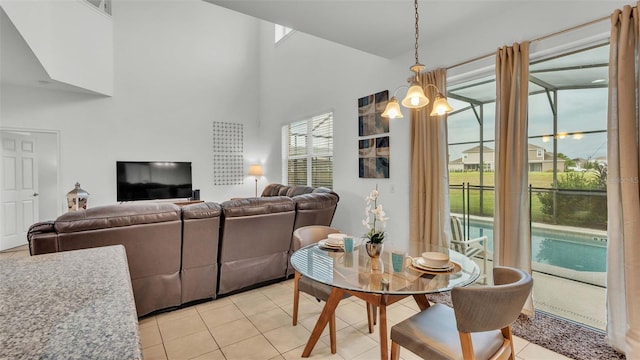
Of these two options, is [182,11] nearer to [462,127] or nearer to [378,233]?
[462,127]

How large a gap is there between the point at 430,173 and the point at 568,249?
5.06 feet

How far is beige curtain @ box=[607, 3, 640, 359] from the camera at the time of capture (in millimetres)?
1876

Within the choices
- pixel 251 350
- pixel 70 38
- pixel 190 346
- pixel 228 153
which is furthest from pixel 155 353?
pixel 228 153

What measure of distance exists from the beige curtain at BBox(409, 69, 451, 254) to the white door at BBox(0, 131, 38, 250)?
21.0 feet

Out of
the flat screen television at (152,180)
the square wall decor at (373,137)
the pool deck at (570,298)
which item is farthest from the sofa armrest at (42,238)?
the flat screen television at (152,180)

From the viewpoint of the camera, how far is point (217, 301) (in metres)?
2.91

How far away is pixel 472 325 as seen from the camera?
129 centimetres

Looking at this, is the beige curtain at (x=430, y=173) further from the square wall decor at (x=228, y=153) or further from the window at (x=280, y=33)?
the square wall decor at (x=228, y=153)

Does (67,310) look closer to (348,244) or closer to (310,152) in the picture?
(348,244)

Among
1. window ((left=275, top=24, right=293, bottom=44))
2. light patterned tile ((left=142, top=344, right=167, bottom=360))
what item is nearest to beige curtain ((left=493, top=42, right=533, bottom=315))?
light patterned tile ((left=142, top=344, right=167, bottom=360))

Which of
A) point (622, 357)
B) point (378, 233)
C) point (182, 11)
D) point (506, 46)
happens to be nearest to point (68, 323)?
point (378, 233)

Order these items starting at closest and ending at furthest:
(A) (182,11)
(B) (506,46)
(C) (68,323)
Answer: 1. (C) (68,323)
2. (B) (506,46)
3. (A) (182,11)

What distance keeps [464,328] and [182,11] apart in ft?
25.0

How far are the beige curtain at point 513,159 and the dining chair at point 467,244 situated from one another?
0.59m
